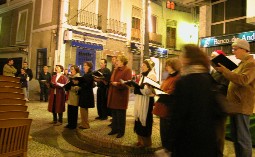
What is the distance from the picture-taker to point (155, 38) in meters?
25.7

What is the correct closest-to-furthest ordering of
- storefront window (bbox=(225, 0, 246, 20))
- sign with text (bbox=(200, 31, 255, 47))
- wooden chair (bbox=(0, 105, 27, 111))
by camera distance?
wooden chair (bbox=(0, 105, 27, 111)), sign with text (bbox=(200, 31, 255, 47)), storefront window (bbox=(225, 0, 246, 20))

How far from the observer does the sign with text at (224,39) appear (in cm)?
1045

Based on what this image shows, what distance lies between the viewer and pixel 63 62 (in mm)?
17672

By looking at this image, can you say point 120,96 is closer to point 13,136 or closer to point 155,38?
point 13,136

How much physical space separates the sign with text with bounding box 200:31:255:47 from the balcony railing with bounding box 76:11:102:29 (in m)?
9.06

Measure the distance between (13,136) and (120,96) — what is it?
3.17 m

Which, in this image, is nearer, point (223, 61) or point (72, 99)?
point (223, 61)

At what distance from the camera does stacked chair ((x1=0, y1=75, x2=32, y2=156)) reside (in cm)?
329

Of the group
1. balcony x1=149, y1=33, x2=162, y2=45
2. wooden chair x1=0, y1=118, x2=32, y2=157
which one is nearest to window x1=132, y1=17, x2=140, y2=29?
balcony x1=149, y1=33, x2=162, y2=45

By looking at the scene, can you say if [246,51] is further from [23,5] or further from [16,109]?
[23,5]

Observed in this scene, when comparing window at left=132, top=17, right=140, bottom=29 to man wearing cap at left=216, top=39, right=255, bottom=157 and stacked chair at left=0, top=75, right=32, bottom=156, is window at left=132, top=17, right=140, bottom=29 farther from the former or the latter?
stacked chair at left=0, top=75, right=32, bottom=156

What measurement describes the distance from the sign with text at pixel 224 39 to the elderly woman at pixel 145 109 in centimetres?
640

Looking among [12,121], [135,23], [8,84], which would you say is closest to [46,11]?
[135,23]

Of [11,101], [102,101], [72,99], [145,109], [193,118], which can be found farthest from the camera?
[102,101]
